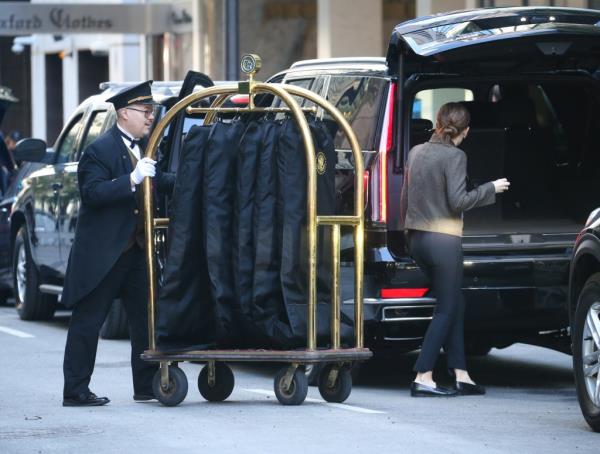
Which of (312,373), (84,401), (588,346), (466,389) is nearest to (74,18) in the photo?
(312,373)

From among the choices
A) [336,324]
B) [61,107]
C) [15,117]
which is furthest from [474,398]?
[15,117]

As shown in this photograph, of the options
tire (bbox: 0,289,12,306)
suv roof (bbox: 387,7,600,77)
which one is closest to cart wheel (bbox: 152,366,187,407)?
suv roof (bbox: 387,7,600,77)

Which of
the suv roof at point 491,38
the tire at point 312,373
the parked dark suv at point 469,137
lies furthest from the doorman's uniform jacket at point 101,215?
the suv roof at point 491,38

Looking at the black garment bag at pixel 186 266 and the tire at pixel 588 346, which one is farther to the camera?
the black garment bag at pixel 186 266

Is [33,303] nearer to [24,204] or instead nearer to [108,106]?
[24,204]

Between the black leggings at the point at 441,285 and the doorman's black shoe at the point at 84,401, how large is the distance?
188 cm

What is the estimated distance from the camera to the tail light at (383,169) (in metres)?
10.5

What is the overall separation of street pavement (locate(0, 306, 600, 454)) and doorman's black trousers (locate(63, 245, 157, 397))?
0.67ft

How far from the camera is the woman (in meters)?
10.4

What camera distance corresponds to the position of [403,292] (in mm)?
10461

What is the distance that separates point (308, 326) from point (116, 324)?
4970 millimetres

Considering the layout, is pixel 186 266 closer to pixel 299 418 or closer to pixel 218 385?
pixel 218 385

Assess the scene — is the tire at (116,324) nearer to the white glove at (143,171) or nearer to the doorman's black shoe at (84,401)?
the doorman's black shoe at (84,401)

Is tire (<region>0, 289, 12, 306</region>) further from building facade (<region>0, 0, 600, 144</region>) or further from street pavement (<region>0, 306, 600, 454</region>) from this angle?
street pavement (<region>0, 306, 600, 454</region>)
